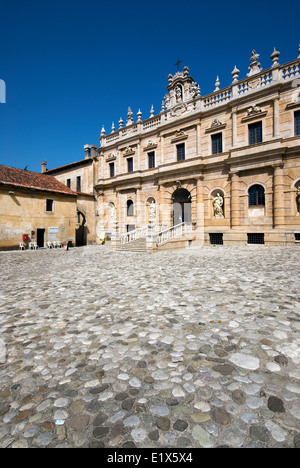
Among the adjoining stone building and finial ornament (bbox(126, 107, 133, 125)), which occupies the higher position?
finial ornament (bbox(126, 107, 133, 125))

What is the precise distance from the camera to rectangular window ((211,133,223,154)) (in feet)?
64.1

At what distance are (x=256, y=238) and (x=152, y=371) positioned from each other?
16998mm

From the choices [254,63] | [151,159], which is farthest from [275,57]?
[151,159]

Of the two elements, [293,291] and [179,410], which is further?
[293,291]

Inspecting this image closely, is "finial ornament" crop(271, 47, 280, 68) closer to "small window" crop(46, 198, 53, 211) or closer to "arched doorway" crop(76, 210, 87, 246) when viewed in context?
"small window" crop(46, 198, 53, 211)

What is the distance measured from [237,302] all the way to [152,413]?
3.18m

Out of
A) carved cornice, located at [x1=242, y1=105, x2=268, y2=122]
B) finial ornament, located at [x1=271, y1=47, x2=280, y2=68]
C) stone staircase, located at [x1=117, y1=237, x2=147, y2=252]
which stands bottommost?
stone staircase, located at [x1=117, y1=237, x2=147, y2=252]

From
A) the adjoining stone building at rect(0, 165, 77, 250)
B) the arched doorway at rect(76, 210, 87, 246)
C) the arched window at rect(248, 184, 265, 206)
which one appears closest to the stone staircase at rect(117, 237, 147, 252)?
the arched window at rect(248, 184, 265, 206)

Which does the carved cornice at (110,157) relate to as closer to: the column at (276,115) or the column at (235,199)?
the column at (235,199)

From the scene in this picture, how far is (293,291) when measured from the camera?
5.24 m

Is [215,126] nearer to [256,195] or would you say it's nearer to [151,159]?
[256,195]

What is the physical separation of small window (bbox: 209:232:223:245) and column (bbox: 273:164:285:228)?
4.36m
